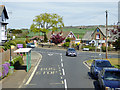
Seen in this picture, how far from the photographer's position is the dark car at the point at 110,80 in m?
13.1

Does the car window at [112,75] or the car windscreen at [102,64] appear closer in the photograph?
the car window at [112,75]

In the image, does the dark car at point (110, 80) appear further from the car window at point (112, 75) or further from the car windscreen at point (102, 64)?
the car windscreen at point (102, 64)

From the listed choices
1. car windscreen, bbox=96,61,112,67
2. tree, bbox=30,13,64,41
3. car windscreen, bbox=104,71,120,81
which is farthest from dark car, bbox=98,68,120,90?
tree, bbox=30,13,64,41

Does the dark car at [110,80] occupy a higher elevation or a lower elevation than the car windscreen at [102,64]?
lower

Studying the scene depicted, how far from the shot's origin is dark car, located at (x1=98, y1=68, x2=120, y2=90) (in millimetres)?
13077

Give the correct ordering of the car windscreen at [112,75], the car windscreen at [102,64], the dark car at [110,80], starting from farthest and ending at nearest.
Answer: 1. the car windscreen at [102,64]
2. the car windscreen at [112,75]
3. the dark car at [110,80]

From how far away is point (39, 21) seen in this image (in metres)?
91.2

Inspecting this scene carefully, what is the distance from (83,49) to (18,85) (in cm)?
4885

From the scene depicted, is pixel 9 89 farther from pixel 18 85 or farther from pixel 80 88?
pixel 80 88

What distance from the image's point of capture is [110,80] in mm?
13945

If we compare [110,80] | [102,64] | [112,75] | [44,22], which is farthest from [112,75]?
[44,22]

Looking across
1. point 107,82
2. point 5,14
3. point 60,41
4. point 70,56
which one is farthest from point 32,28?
point 107,82

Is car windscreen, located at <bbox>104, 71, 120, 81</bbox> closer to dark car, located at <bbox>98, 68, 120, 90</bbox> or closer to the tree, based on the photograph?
dark car, located at <bbox>98, 68, 120, 90</bbox>

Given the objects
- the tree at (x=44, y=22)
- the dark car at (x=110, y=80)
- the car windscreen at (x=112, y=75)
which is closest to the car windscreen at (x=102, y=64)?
the dark car at (x=110, y=80)
